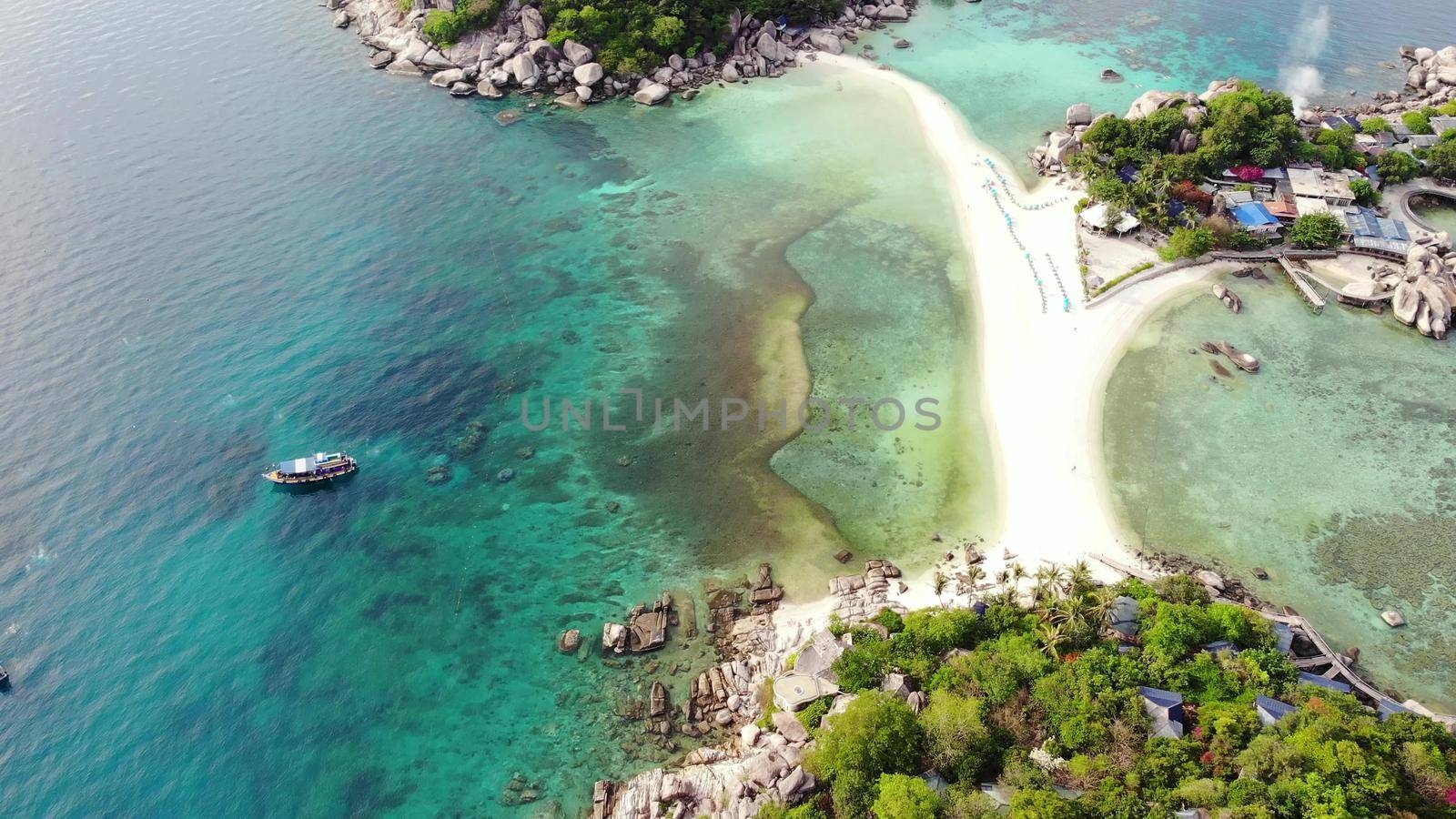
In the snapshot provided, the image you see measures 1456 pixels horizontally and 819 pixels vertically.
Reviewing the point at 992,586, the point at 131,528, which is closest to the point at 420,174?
the point at 131,528

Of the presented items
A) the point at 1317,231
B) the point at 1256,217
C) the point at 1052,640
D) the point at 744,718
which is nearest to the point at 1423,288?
the point at 1317,231

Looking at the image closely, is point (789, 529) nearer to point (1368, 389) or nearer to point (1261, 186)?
point (1368, 389)

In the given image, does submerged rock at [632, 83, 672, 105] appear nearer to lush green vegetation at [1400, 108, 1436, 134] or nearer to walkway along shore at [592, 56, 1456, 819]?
walkway along shore at [592, 56, 1456, 819]

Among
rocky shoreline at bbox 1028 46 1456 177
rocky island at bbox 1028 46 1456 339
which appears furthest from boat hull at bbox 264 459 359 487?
rocky shoreline at bbox 1028 46 1456 177

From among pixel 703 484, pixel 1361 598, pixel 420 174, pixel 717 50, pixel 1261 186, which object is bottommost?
pixel 1361 598

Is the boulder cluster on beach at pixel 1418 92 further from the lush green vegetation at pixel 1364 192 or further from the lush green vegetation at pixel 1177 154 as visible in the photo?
the lush green vegetation at pixel 1364 192

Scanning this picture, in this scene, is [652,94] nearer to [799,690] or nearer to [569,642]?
[569,642]
